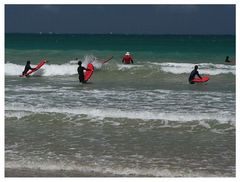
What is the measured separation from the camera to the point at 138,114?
10.6 meters

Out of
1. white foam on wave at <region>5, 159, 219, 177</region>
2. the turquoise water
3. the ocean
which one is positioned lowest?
white foam on wave at <region>5, 159, 219, 177</region>

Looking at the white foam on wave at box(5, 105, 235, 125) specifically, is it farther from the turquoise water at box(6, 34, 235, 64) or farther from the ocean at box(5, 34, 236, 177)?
the turquoise water at box(6, 34, 235, 64)

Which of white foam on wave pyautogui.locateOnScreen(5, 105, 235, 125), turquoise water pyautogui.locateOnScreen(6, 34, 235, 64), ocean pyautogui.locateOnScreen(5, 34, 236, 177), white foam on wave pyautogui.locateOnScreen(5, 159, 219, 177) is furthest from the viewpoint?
turquoise water pyautogui.locateOnScreen(6, 34, 235, 64)

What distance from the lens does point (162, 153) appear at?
7.60 m

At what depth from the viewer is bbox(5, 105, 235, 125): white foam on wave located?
33.3 ft

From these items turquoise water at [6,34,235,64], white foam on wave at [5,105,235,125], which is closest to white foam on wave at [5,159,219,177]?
white foam on wave at [5,105,235,125]

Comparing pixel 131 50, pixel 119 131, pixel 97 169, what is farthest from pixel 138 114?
pixel 131 50

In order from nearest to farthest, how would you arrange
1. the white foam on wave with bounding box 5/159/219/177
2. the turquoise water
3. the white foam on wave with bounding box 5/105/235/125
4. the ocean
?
the white foam on wave with bounding box 5/159/219/177 → the ocean → the white foam on wave with bounding box 5/105/235/125 → the turquoise water

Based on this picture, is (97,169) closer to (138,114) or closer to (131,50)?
(138,114)

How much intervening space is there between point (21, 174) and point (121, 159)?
1.77 metres

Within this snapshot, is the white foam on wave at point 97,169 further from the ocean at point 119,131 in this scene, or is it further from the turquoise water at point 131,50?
the turquoise water at point 131,50

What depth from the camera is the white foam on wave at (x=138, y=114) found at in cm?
1015

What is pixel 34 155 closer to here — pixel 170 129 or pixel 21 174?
pixel 21 174
